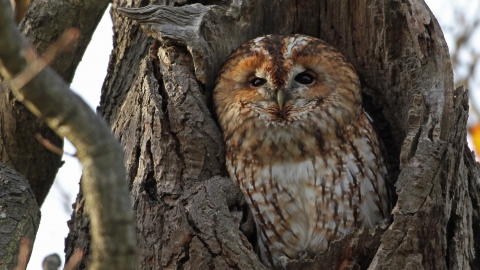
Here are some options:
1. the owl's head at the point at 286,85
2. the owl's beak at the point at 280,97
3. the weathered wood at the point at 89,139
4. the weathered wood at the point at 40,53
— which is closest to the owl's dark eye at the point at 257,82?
the owl's head at the point at 286,85

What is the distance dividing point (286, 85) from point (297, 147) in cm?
31

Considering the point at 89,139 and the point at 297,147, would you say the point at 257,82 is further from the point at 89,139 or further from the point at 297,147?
the point at 89,139

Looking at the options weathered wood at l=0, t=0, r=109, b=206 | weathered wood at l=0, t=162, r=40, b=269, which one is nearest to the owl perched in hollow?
weathered wood at l=0, t=0, r=109, b=206

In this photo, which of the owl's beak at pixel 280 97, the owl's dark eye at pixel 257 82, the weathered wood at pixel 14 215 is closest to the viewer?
the weathered wood at pixel 14 215

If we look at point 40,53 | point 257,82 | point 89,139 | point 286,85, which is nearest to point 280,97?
point 286,85

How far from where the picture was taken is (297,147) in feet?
11.3

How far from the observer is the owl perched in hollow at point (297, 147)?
3381 millimetres

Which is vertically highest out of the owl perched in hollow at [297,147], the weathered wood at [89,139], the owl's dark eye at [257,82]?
the owl's dark eye at [257,82]

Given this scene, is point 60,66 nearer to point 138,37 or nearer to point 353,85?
point 138,37

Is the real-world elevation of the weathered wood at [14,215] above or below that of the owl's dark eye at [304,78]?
below

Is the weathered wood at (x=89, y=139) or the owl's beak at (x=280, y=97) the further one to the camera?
the owl's beak at (x=280, y=97)

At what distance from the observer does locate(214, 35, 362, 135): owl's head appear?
346 centimetres

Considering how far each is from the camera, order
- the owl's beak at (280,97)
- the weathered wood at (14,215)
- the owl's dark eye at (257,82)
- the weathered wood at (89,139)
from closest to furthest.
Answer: the weathered wood at (89,139), the weathered wood at (14,215), the owl's beak at (280,97), the owl's dark eye at (257,82)

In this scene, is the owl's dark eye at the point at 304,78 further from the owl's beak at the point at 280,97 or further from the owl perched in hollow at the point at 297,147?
the owl's beak at the point at 280,97
